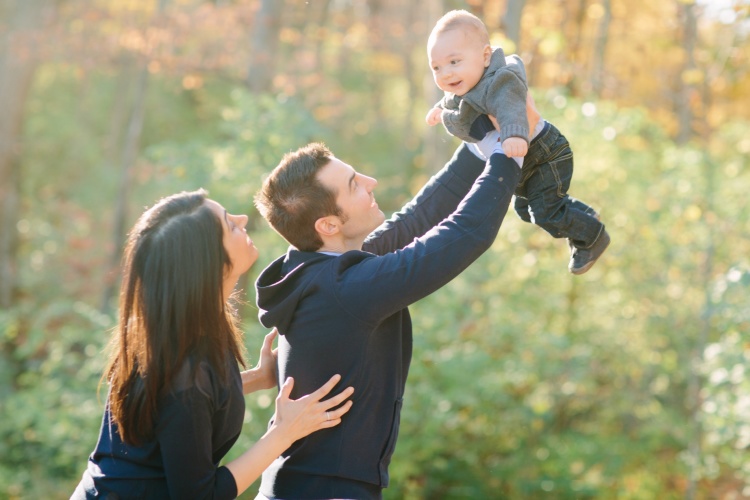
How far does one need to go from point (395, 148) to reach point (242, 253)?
16.0 metres

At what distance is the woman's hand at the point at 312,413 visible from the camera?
2.25m

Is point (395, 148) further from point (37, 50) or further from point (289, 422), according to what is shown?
point (289, 422)

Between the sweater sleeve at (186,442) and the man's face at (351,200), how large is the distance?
2.00ft

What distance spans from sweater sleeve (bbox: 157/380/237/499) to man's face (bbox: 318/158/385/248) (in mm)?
608

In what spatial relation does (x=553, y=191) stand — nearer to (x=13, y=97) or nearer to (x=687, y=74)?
(x=687, y=74)

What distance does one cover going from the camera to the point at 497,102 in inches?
95.5

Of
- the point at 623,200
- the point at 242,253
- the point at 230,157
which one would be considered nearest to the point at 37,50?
the point at 230,157

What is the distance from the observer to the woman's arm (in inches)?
88.2

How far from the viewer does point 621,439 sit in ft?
24.8

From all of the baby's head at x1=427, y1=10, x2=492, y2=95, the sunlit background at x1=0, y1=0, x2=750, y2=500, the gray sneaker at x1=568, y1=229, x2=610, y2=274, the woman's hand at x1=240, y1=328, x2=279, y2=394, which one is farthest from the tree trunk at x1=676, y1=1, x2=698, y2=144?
the woman's hand at x1=240, y1=328, x2=279, y2=394

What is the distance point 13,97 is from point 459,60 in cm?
1016

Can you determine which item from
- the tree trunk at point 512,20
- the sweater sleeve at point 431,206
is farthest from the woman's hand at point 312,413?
the tree trunk at point 512,20

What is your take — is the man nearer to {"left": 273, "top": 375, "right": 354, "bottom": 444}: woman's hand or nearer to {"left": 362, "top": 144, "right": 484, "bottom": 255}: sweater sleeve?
{"left": 273, "top": 375, "right": 354, "bottom": 444}: woman's hand

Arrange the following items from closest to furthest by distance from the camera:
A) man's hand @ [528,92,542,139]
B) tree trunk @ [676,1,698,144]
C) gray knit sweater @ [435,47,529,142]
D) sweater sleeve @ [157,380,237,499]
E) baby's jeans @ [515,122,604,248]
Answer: sweater sleeve @ [157,380,237,499], gray knit sweater @ [435,47,529,142], man's hand @ [528,92,542,139], baby's jeans @ [515,122,604,248], tree trunk @ [676,1,698,144]
